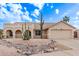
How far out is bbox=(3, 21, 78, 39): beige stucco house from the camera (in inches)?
205

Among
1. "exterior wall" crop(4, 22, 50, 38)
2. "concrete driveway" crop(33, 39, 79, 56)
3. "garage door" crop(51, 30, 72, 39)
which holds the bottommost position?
"concrete driveway" crop(33, 39, 79, 56)

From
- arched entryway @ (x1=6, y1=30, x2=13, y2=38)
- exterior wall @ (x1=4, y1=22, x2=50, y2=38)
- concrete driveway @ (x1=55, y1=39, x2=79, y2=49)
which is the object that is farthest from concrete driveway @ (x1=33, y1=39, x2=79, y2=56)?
arched entryway @ (x1=6, y1=30, x2=13, y2=38)

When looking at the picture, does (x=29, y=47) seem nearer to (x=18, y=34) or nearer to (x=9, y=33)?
(x=18, y=34)

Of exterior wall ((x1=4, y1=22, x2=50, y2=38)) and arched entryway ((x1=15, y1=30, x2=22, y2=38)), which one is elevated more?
exterior wall ((x1=4, y1=22, x2=50, y2=38))

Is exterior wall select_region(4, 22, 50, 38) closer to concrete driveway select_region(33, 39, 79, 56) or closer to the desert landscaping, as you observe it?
the desert landscaping

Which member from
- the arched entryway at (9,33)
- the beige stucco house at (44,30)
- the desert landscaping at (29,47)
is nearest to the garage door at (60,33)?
the beige stucco house at (44,30)

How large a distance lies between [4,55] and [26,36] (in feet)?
1.53

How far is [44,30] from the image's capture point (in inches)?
206

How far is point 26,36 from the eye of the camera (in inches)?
206

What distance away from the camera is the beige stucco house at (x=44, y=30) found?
5.20m

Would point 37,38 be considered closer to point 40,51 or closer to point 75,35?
point 40,51

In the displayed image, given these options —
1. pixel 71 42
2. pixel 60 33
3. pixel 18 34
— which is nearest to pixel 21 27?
pixel 18 34

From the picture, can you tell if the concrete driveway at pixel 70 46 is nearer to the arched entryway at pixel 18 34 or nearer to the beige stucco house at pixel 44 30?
the beige stucco house at pixel 44 30

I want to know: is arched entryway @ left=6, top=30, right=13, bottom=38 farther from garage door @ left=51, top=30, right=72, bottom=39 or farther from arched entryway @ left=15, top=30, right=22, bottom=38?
garage door @ left=51, top=30, right=72, bottom=39
